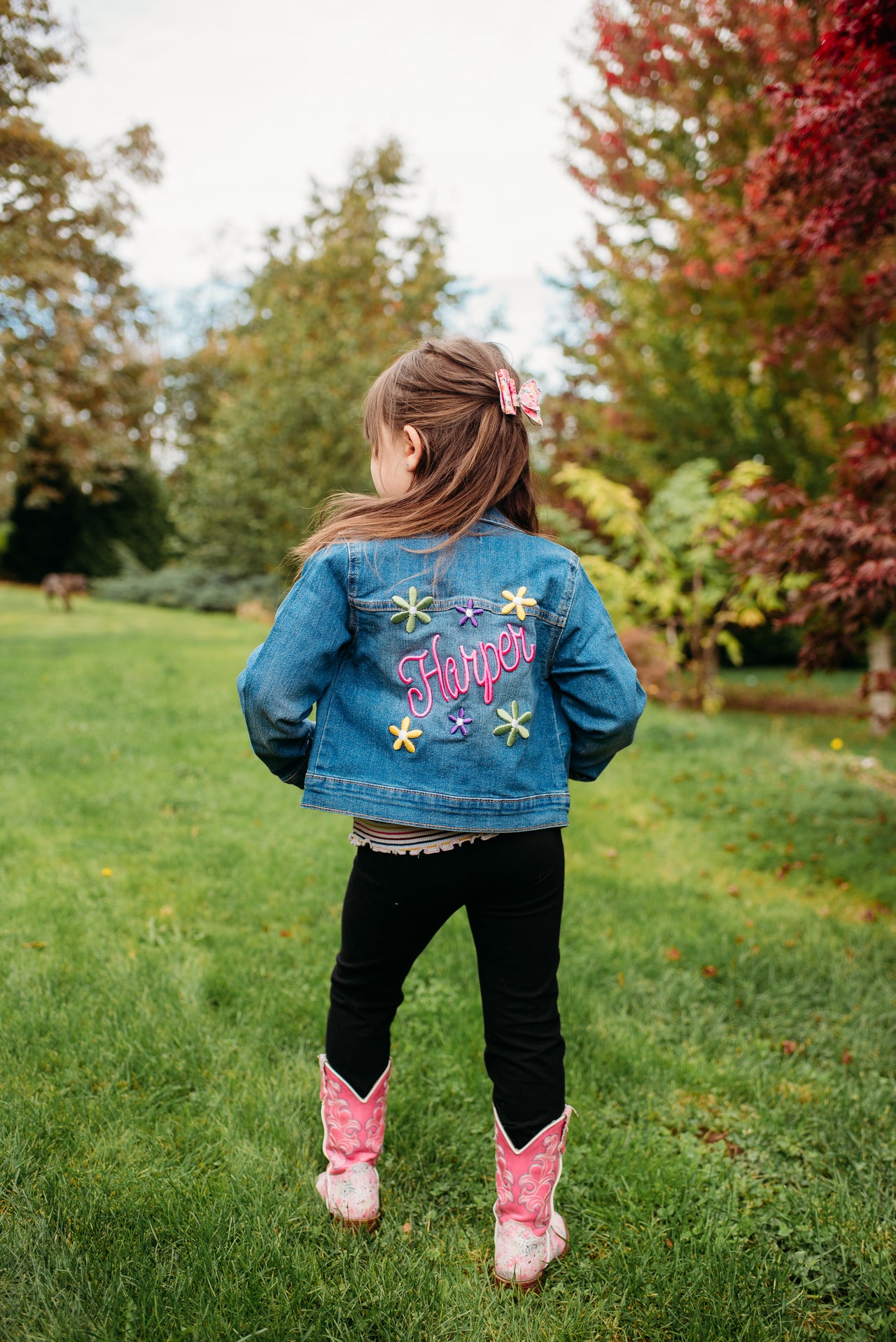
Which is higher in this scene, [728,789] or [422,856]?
[422,856]

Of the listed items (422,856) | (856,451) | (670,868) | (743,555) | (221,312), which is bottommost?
(670,868)

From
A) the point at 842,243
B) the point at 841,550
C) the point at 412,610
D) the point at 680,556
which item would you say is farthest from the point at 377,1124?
the point at 680,556

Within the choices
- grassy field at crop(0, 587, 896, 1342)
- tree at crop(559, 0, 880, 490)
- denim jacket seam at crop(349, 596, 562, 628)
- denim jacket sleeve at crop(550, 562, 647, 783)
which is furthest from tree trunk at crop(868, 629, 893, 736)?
denim jacket seam at crop(349, 596, 562, 628)

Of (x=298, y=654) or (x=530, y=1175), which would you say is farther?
(x=530, y=1175)

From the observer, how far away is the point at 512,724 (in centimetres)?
161

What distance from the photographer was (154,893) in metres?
3.19

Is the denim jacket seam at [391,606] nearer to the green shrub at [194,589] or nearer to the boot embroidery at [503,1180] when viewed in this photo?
the boot embroidery at [503,1180]

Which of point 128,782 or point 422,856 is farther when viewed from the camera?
point 128,782

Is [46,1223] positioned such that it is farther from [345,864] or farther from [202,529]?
[202,529]

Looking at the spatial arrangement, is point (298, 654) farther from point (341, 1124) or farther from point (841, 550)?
point (841, 550)

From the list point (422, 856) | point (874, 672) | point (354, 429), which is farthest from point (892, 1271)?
point (354, 429)

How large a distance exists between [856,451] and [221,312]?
27280 mm

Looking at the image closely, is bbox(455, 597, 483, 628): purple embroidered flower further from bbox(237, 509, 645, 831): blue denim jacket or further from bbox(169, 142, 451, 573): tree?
bbox(169, 142, 451, 573): tree

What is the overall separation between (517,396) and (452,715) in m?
0.64
